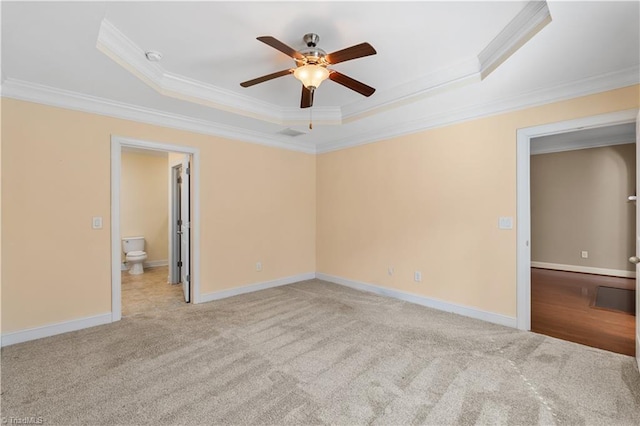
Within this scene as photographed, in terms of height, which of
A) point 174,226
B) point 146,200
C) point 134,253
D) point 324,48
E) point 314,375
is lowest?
point 314,375

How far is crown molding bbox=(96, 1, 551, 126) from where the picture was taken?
2.20 meters

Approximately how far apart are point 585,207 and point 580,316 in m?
3.49

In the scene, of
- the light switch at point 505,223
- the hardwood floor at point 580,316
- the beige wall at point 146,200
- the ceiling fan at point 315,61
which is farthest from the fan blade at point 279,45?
the beige wall at point 146,200

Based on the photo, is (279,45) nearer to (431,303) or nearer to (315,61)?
(315,61)

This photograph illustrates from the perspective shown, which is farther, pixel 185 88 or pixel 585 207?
pixel 585 207

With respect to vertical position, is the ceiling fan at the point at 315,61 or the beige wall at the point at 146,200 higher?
the ceiling fan at the point at 315,61

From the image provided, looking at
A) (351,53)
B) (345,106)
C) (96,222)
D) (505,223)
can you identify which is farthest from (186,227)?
(505,223)

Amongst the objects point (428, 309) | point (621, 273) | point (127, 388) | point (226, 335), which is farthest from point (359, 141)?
point (621, 273)

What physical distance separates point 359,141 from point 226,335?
3356 mm

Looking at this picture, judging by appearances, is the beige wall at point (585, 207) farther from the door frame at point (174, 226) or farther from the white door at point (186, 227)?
the door frame at point (174, 226)

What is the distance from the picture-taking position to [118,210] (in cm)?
343

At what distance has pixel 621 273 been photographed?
5.50 m

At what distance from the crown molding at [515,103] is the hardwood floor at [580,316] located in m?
2.37

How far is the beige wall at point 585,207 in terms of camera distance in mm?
5488
